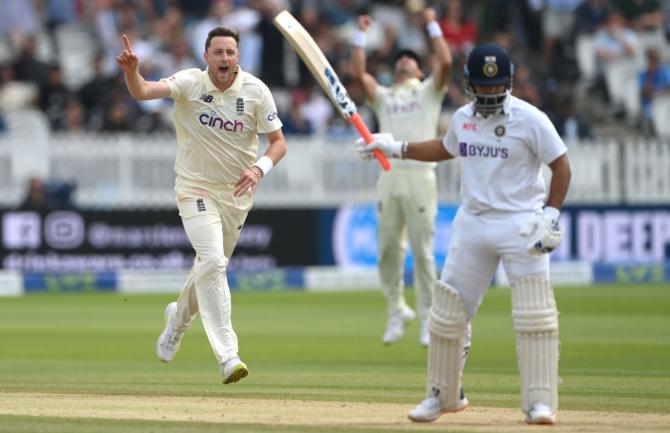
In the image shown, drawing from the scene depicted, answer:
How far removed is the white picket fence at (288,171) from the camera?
16.2m

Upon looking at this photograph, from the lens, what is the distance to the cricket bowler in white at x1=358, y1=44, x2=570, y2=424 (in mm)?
6223

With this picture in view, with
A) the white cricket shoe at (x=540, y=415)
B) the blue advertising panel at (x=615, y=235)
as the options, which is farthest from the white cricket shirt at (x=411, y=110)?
the blue advertising panel at (x=615, y=235)

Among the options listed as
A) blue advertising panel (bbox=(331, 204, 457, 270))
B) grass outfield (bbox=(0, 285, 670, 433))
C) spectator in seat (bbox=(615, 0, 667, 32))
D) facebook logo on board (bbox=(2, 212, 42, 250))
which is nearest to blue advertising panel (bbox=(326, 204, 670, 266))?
Result: blue advertising panel (bbox=(331, 204, 457, 270))

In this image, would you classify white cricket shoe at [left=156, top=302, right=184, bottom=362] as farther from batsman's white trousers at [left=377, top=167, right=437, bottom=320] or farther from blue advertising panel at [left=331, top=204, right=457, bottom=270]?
blue advertising panel at [left=331, top=204, right=457, bottom=270]

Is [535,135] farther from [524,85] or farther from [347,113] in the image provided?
[524,85]

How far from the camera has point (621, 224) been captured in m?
17.6

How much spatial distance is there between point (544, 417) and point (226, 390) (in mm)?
2104

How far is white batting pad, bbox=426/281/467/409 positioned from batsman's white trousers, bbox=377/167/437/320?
3957 millimetres

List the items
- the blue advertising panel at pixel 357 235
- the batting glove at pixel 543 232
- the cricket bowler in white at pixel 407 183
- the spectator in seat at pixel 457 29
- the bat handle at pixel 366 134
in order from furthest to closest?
the spectator in seat at pixel 457 29 → the blue advertising panel at pixel 357 235 → the cricket bowler in white at pixel 407 183 → the bat handle at pixel 366 134 → the batting glove at pixel 543 232

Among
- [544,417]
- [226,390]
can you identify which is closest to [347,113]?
[226,390]

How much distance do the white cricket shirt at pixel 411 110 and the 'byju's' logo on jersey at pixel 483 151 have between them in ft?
13.1

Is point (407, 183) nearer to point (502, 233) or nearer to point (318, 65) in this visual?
point (318, 65)

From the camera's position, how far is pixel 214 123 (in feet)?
25.5

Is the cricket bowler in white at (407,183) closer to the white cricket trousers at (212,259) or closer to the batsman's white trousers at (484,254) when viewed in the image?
the white cricket trousers at (212,259)
